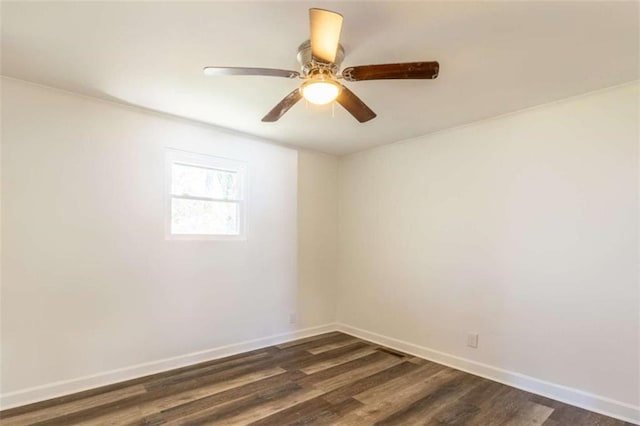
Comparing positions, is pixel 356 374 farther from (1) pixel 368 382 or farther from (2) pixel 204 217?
(2) pixel 204 217

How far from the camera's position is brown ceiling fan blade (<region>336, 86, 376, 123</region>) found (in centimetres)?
212

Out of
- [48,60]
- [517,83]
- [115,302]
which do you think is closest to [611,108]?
[517,83]

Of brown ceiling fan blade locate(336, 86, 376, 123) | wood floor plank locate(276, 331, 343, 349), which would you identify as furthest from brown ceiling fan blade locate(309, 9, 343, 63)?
wood floor plank locate(276, 331, 343, 349)

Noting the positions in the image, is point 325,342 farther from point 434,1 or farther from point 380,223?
point 434,1

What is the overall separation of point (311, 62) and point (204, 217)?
2.20 meters

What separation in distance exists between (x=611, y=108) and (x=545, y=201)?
31.7 inches

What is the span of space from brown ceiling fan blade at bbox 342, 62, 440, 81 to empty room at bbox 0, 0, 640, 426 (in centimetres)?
2

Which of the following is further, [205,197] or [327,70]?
[205,197]

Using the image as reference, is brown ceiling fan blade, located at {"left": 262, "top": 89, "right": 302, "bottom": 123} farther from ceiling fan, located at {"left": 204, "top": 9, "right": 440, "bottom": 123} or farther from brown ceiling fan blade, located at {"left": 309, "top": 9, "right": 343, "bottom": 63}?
brown ceiling fan blade, located at {"left": 309, "top": 9, "right": 343, "bottom": 63}

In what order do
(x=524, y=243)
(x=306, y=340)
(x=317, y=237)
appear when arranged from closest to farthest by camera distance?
(x=524, y=243) < (x=306, y=340) < (x=317, y=237)

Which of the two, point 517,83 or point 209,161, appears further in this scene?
point 209,161

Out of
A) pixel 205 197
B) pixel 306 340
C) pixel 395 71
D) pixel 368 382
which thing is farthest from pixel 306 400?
pixel 395 71

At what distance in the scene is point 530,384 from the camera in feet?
9.27

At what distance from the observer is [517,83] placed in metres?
2.48
